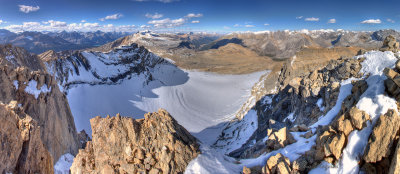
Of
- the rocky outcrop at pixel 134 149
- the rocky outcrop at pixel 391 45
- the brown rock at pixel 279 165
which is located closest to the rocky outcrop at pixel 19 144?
the rocky outcrop at pixel 134 149

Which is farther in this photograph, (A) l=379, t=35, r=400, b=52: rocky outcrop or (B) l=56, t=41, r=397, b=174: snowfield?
(A) l=379, t=35, r=400, b=52: rocky outcrop

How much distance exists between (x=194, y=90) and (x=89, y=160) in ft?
181

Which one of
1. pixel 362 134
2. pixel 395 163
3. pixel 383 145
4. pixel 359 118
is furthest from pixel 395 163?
pixel 359 118

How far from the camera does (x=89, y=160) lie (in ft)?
24.5

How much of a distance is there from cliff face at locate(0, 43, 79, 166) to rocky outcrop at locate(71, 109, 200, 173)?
6.58 meters

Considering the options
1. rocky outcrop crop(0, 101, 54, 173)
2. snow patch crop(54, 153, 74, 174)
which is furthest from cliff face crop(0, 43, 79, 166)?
rocky outcrop crop(0, 101, 54, 173)

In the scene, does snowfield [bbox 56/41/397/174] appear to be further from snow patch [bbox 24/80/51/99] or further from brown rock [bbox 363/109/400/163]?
brown rock [bbox 363/109/400/163]

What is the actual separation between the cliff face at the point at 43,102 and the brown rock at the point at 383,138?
50.3 ft

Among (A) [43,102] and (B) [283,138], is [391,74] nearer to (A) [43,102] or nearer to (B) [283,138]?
(B) [283,138]

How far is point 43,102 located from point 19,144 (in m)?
6.89

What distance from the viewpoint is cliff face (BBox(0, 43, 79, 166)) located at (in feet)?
42.7

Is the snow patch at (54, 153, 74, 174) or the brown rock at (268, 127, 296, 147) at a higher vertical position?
the brown rock at (268, 127, 296, 147)

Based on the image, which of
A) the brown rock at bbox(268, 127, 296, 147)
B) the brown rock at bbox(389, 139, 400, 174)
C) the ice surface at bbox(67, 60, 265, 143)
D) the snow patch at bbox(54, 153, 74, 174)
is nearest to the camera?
the brown rock at bbox(389, 139, 400, 174)

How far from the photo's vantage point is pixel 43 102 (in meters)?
14.9
